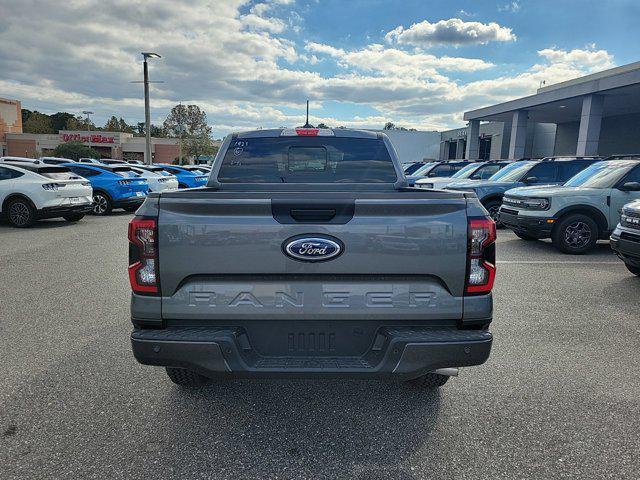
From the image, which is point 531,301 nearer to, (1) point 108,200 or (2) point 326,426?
(2) point 326,426

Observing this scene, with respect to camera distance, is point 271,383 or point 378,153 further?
point 378,153

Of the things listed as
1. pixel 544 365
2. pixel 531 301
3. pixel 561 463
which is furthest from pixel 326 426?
pixel 531 301

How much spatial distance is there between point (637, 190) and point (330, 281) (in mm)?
8159

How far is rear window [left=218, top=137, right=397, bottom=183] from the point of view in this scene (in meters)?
4.16

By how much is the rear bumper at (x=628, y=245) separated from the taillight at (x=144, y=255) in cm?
625

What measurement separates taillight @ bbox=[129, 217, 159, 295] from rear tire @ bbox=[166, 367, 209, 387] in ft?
3.08

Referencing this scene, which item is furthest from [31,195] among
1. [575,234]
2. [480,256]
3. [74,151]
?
[74,151]

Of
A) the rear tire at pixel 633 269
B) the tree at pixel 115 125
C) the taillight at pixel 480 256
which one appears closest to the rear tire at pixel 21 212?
the taillight at pixel 480 256

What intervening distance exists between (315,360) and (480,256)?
108 cm

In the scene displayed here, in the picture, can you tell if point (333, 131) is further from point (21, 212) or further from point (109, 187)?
point (109, 187)

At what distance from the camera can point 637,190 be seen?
8.30 metres

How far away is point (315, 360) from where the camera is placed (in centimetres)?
258

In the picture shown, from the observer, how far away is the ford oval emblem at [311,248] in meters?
2.49

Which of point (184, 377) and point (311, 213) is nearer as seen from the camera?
point (311, 213)
